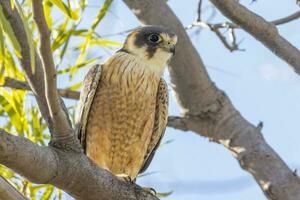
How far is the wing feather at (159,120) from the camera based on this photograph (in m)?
4.96

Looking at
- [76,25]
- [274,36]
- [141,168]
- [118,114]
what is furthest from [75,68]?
[274,36]

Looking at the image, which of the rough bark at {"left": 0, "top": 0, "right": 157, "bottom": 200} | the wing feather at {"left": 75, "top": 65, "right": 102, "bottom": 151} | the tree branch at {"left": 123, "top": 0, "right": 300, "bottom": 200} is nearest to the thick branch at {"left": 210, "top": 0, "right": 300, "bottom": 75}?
the tree branch at {"left": 123, "top": 0, "right": 300, "bottom": 200}

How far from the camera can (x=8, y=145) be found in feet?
8.18

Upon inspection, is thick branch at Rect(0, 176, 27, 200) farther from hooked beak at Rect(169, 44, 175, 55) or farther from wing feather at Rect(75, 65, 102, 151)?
hooked beak at Rect(169, 44, 175, 55)

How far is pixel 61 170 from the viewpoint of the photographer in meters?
2.77

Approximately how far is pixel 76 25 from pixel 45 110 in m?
1.49

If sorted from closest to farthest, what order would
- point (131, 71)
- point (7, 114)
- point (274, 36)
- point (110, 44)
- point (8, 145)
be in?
point (8, 145) < point (274, 36) < point (7, 114) < point (110, 44) < point (131, 71)

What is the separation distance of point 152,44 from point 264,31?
1943 millimetres

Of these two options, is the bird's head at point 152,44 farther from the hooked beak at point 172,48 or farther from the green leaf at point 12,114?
the green leaf at point 12,114

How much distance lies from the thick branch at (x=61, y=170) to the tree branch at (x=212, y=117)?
101cm

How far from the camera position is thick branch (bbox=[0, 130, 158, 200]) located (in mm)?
2533

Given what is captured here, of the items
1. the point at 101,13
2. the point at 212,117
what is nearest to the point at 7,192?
the point at 101,13

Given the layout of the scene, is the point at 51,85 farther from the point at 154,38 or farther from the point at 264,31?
the point at 154,38

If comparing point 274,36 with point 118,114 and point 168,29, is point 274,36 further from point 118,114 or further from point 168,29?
point 118,114
